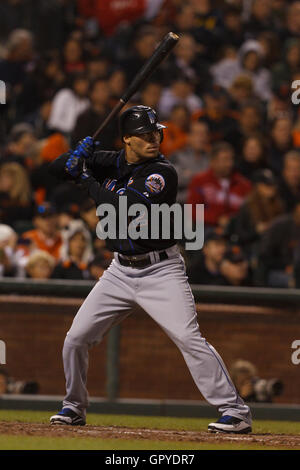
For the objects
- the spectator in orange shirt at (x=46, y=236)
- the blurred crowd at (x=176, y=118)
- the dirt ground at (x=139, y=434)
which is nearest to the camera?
the dirt ground at (x=139, y=434)

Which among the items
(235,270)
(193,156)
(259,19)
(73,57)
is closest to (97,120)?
(193,156)

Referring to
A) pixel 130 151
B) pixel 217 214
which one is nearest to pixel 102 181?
pixel 130 151

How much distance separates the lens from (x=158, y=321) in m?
5.51

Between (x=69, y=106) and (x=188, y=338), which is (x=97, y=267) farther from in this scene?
(x=69, y=106)

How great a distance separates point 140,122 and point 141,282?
908mm

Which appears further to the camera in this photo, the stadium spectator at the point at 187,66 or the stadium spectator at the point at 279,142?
the stadium spectator at the point at 187,66

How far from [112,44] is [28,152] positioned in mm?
2995

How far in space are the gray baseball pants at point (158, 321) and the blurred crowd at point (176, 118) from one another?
100 inches

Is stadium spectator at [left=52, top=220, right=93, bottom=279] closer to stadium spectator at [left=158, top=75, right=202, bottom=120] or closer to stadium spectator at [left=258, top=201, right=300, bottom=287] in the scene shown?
stadium spectator at [left=258, top=201, right=300, bottom=287]

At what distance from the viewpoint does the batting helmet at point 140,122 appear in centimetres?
551

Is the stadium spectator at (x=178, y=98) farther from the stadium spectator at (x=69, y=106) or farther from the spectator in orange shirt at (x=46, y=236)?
the spectator in orange shirt at (x=46, y=236)

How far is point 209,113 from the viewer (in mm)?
11148

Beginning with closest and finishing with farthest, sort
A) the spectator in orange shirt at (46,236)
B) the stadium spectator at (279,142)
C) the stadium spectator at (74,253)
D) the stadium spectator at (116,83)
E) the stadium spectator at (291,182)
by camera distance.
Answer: the stadium spectator at (74,253) < the spectator in orange shirt at (46,236) < the stadium spectator at (291,182) < the stadium spectator at (279,142) < the stadium spectator at (116,83)

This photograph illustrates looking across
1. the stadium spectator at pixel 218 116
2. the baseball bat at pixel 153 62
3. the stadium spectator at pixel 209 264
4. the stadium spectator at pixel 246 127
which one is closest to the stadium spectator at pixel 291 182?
the stadium spectator at pixel 246 127
